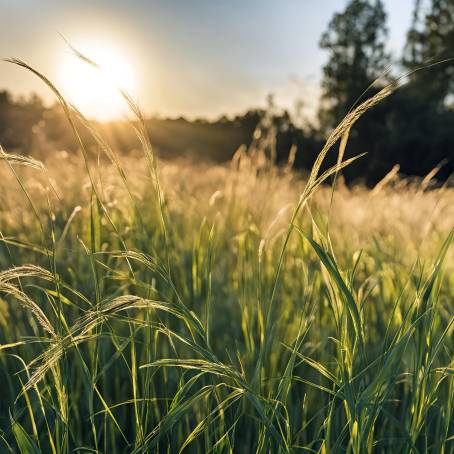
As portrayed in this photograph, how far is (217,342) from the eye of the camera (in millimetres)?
1544

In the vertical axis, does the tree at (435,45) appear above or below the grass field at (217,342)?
above

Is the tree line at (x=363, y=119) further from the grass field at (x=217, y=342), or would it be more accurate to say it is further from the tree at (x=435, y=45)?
the grass field at (x=217, y=342)

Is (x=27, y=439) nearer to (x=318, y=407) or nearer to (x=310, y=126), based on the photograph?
(x=318, y=407)

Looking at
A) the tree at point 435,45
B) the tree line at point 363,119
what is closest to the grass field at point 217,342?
the tree line at point 363,119

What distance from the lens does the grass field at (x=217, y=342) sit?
0.79 metres

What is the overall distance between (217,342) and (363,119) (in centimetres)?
2346

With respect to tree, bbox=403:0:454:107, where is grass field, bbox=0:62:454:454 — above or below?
below

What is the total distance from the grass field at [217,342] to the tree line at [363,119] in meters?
16.1

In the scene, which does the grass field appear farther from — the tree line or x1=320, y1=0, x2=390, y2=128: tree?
x1=320, y1=0, x2=390, y2=128: tree

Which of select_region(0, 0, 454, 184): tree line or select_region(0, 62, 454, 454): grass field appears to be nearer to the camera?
select_region(0, 62, 454, 454): grass field

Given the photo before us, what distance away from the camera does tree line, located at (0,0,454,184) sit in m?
20.2

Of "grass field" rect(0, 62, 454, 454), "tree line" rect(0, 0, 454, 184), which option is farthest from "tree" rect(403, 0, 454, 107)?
"grass field" rect(0, 62, 454, 454)

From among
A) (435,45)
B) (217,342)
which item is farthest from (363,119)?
(217,342)

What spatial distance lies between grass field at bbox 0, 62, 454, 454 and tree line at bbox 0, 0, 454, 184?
16101 mm
